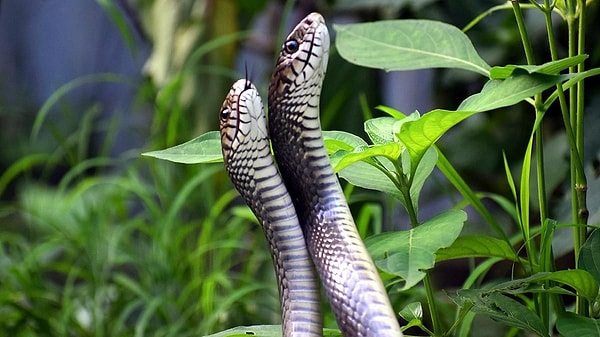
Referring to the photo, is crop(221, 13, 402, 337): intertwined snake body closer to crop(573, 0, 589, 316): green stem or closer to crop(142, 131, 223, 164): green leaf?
crop(142, 131, 223, 164): green leaf

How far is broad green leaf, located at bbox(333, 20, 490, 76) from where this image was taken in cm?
64

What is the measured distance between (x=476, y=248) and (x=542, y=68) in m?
0.15

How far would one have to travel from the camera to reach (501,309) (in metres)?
0.52

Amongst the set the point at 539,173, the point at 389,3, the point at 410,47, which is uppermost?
the point at 389,3

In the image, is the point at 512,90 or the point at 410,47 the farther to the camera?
the point at 410,47

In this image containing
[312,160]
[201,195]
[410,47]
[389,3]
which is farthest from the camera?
[201,195]

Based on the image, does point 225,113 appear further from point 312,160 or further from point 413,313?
point 413,313

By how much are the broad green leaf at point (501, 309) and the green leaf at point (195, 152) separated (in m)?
0.20

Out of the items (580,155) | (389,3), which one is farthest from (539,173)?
(389,3)

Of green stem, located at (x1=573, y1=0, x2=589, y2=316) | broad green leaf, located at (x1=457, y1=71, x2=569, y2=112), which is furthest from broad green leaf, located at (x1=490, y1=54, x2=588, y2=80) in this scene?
green stem, located at (x1=573, y1=0, x2=589, y2=316)

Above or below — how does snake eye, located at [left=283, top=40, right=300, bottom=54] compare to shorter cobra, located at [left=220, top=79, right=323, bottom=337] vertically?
above

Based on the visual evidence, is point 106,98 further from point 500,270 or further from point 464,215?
point 464,215

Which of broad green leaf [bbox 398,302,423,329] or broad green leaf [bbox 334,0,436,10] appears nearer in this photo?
broad green leaf [bbox 398,302,423,329]

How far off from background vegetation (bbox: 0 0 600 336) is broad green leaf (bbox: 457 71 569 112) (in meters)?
0.26
